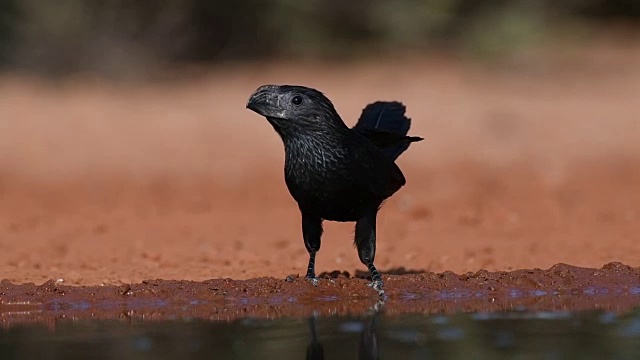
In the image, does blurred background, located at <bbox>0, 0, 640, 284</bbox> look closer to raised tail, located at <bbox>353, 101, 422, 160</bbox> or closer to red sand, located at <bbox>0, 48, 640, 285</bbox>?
red sand, located at <bbox>0, 48, 640, 285</bbox>

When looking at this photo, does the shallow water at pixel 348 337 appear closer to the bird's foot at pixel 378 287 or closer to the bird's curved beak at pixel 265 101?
the bird's foot at pixel 378 287

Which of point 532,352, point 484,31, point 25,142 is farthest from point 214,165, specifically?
point 532,352

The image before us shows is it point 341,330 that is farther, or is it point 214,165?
point 214,165

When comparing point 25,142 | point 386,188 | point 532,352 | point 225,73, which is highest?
point 225,73

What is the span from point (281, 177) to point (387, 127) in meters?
4.91

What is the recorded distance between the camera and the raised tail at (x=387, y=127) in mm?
7703

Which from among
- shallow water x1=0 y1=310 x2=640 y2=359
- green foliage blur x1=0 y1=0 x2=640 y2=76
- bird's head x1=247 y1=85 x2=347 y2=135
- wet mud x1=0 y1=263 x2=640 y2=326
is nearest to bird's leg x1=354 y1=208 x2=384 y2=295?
wet mud x1=0 y1=263 x2=640 y2=326

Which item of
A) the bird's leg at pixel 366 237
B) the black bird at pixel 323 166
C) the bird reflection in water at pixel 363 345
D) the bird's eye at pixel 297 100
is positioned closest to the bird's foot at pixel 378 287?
the black bird at pixel 323 166

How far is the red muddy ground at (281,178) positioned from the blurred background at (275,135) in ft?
0.11

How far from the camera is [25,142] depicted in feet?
46.9

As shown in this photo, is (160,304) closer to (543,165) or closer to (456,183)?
(456,183)

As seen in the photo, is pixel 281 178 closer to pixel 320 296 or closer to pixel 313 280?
pixel 313 280

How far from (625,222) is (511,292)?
3262mm

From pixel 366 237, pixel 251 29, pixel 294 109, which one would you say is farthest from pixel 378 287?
pixel 251 29
